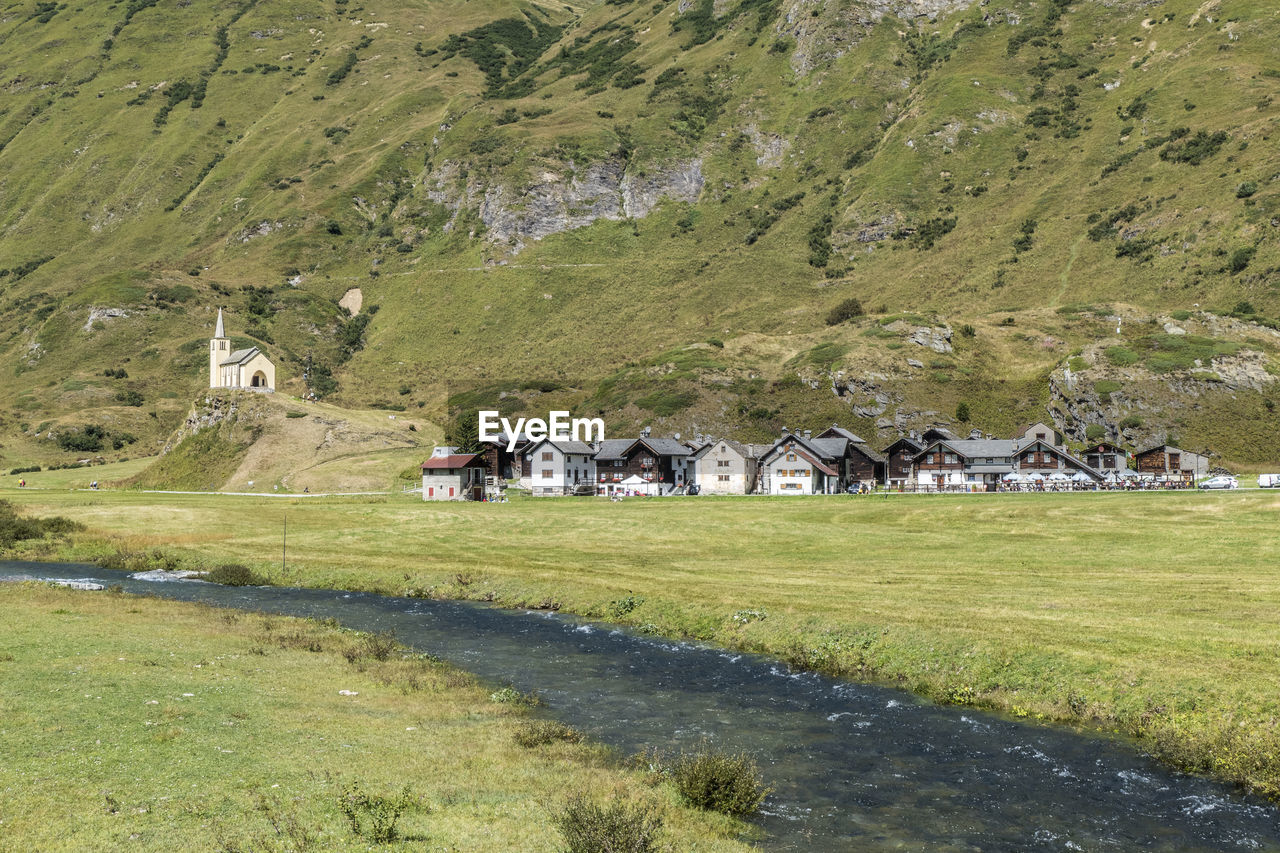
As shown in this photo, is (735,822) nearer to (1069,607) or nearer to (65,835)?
(65,835)

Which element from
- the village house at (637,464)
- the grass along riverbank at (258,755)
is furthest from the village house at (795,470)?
the grass along riverbank at (258,755)

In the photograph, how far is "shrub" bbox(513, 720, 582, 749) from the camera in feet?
75.0

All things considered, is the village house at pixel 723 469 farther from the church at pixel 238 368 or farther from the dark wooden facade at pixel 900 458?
the church at pixel 238 368

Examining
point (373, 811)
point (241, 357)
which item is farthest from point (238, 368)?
point (373, 811)

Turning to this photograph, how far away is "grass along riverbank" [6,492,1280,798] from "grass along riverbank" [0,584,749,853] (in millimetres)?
14141

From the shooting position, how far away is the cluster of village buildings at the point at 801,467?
120m

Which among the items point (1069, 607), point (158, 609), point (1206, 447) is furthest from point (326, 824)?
point (1206, 447)

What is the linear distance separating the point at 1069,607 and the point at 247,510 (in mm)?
80195

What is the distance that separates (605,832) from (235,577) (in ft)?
158

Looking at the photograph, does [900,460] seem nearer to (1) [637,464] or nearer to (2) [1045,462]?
(2) [1045,462]

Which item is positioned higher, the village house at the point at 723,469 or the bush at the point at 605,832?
the village house at the point at 723,469

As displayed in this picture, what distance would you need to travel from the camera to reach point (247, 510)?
303 feet

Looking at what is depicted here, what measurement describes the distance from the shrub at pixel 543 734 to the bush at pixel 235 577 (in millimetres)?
38062

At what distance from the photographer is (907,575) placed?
49.2 m
